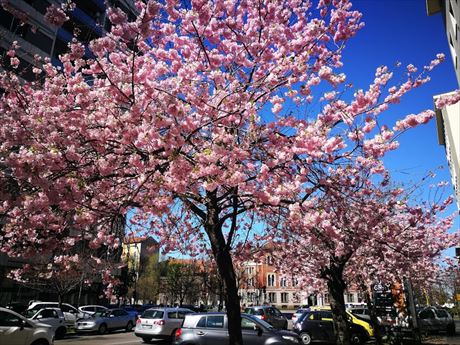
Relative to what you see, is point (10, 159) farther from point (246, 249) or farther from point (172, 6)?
point (246, 249)

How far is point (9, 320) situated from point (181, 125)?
25.7 feet

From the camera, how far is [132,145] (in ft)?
18.5

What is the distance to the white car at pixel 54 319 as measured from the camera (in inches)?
666

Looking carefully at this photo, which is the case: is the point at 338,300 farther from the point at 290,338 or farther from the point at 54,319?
the point at 54,319

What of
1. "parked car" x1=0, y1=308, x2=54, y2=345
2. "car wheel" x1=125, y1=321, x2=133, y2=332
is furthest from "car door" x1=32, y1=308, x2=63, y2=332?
"parked car" x1=0, y1=308, x2=54, y2=345

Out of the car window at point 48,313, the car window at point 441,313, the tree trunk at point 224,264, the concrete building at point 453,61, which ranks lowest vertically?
the car window at point 48,313

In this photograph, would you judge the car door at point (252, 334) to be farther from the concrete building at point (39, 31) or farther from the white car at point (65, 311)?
the concrete building at point (39, 31)

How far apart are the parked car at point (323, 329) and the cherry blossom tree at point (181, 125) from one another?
10661 mm

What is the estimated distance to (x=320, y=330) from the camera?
52.6 feet

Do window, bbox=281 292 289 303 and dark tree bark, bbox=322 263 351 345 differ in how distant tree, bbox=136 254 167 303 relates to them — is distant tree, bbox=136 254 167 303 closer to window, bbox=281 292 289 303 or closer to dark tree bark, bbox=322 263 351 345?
window, bbox=281 292 289 303

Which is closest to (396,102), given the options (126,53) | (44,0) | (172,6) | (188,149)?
(188,149)

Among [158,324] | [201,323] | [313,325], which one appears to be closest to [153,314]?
[158,324]

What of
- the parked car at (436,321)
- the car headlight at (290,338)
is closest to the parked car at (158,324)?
the car headlight at (290,338)

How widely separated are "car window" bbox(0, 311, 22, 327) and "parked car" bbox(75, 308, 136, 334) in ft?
36.4
